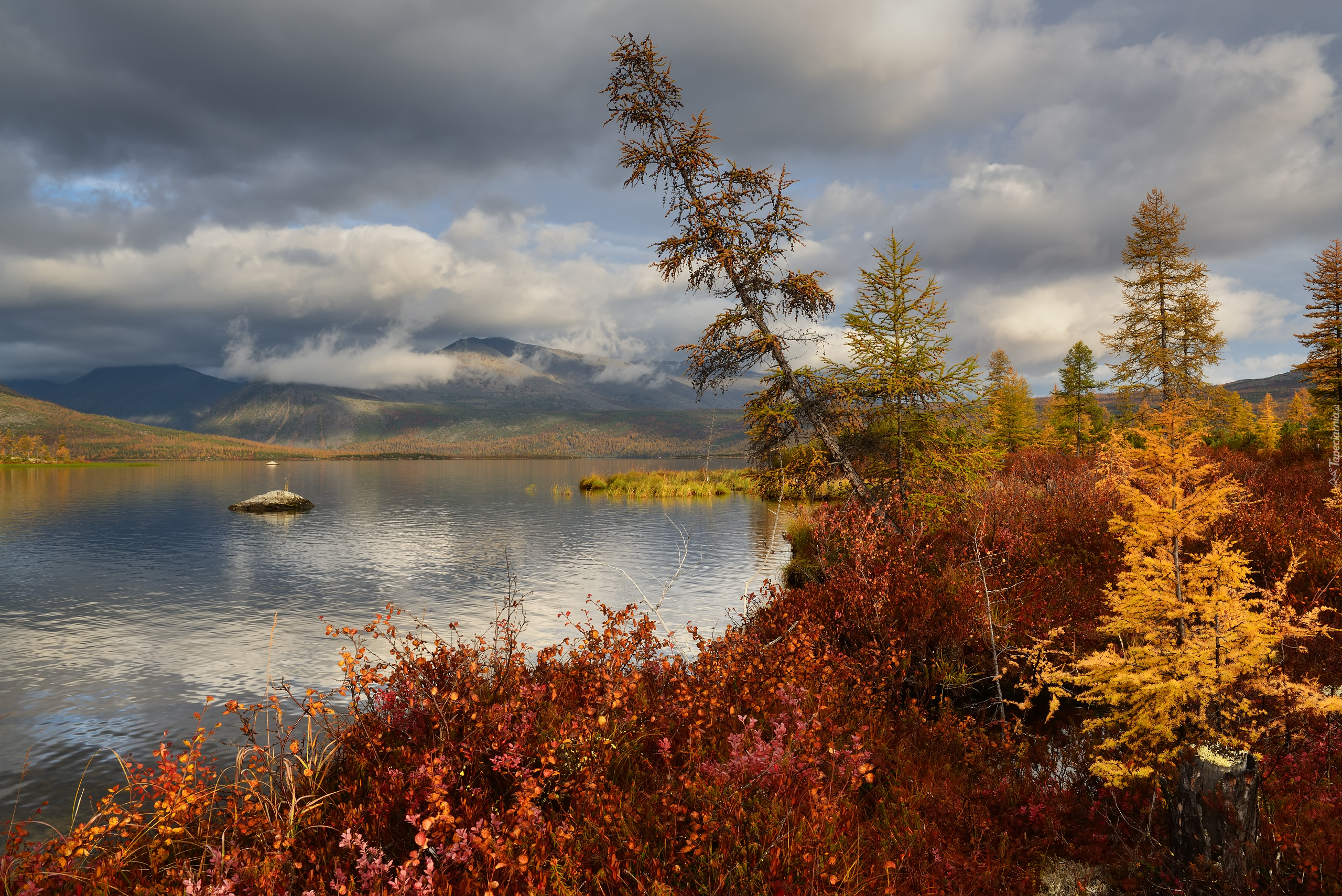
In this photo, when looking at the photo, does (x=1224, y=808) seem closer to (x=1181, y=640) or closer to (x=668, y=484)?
(x=1181, y=640)

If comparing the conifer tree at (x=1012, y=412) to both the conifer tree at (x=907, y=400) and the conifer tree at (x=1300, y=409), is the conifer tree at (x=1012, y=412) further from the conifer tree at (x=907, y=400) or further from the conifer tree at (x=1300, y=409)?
the conifer tree at (x=907, y=400)

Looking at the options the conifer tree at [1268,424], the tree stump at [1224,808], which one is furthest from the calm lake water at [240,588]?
the conifer tree at [1268,424]

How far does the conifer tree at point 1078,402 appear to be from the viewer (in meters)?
45.2

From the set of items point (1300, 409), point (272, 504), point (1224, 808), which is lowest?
point (272, 504)

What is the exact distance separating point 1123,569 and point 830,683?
7647 millimetres

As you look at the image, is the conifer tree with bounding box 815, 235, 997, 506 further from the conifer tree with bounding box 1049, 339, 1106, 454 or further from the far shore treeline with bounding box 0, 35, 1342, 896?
the conifer tree with bounding box 1049, 339, 1106, 454

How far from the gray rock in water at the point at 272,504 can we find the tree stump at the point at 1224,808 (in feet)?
137

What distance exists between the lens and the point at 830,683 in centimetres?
684

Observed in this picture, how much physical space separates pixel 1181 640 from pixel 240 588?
19.2 meters

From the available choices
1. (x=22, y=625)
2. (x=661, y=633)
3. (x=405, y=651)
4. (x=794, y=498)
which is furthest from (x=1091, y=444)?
(x=22, y=625)

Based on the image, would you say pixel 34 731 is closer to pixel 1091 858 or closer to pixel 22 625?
pixel 22 625

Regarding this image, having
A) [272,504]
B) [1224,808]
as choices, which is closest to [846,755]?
[1224,808]

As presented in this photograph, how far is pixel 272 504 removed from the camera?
36875 millimetres

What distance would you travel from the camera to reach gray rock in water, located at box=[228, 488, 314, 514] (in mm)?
36500
